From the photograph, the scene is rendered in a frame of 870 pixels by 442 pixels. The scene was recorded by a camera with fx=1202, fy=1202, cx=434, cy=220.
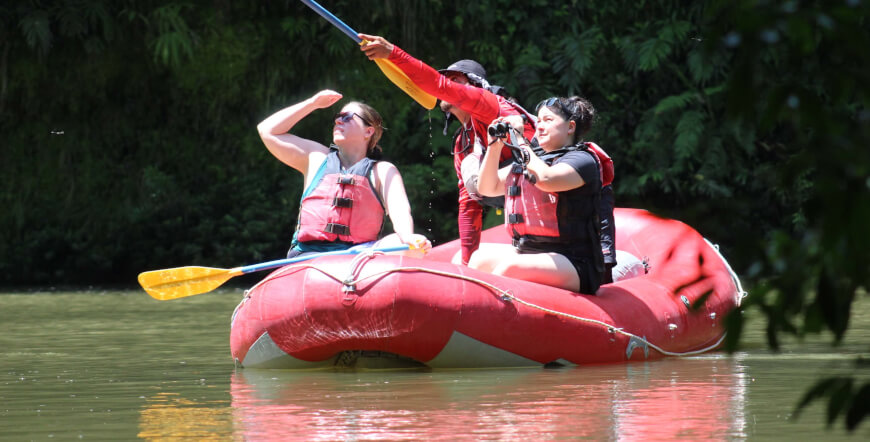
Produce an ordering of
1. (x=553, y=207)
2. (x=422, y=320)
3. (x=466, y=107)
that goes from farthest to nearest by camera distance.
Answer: (x=466, y=107) → (x=553, y=207) → (x=422, y=320)

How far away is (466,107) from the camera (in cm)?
507

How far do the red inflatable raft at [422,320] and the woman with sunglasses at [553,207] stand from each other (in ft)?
0.36

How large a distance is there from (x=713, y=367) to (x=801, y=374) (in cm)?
43

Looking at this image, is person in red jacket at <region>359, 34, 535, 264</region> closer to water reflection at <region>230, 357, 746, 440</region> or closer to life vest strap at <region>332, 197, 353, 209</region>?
life vest strap at <region>332, 197, 353, 209</region>

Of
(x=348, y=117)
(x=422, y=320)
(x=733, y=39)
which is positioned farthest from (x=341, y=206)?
(x=733, y=39)

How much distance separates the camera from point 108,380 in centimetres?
435

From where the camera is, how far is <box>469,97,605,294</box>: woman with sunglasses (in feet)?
15.2

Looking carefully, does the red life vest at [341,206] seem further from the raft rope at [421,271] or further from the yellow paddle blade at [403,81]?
the raft rope at [421,271]

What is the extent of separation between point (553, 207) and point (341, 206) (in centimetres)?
90

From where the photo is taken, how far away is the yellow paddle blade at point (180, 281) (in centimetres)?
508

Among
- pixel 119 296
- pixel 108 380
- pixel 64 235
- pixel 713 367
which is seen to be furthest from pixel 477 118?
pixel 64 235

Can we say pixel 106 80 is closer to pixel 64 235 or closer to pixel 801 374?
pixel 64 235

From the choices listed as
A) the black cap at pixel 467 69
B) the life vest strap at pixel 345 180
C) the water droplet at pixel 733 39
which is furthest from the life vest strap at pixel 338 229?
the water droplet at pixel 733 39

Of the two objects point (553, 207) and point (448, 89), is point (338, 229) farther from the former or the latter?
point (553, 207)
